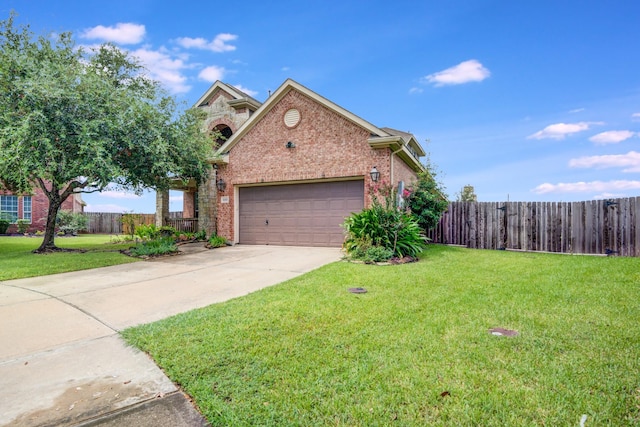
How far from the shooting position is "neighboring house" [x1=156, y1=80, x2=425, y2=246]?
36.1ft

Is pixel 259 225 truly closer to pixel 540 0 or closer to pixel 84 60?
pixel 84 60

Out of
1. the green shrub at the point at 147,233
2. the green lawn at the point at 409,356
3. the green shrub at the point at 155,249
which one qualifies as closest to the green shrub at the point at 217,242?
the green shrub at the point at 155,249

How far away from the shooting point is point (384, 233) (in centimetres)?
903

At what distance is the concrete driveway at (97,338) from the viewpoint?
2312 millimetres

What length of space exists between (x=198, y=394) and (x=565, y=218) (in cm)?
1222

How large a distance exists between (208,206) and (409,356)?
14.7 metres

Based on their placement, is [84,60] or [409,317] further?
[84,60]

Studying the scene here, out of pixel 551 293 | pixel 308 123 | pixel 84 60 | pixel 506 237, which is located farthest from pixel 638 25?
pixel 84 60

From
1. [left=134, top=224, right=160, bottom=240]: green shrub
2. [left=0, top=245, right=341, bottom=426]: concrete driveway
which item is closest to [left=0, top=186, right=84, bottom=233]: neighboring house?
[left=134, top=224, right=160, bottom=240]: green shrub

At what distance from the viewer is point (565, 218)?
35.1 ft

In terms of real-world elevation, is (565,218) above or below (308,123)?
below

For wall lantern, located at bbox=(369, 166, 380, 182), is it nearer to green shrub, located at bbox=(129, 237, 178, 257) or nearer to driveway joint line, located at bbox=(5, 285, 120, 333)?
green shrub, located at bbox=(129, 237, 178, 257)

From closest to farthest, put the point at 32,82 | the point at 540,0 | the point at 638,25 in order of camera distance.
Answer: the point at 638,25 → the point at 540,0 → the point at 32,82

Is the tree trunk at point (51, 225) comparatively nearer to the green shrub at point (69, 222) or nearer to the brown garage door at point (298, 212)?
the brown garage door at point (298, 212)
